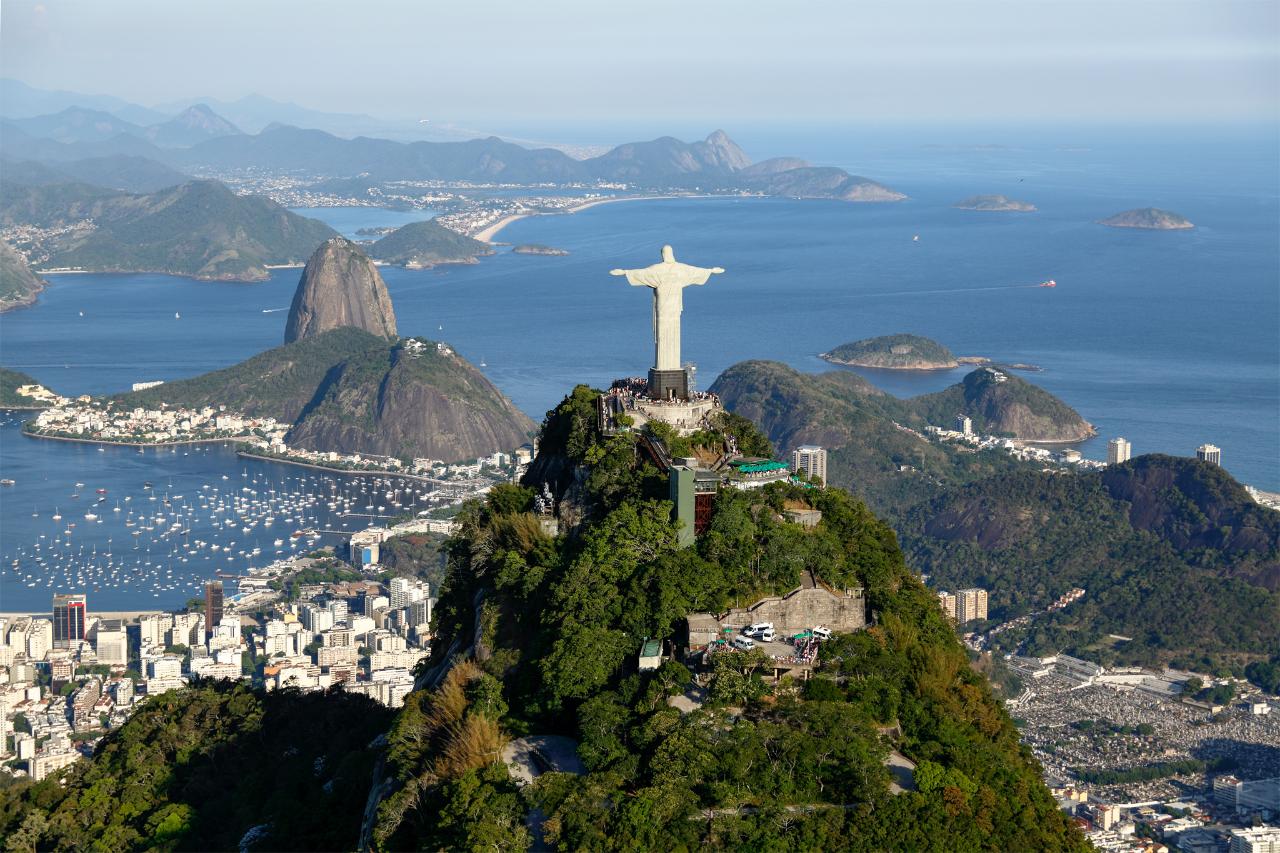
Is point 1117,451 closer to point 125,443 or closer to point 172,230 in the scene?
point 125,443

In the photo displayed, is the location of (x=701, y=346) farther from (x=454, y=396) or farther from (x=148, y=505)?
(x=148, y=505)

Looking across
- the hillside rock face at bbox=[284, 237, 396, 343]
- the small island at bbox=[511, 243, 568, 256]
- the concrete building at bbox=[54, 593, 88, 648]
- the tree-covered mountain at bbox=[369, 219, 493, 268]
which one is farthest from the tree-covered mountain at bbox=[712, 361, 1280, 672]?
the tree-covered mountain at bbox=[369, 219, 493, 268]

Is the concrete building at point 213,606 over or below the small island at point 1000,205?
below

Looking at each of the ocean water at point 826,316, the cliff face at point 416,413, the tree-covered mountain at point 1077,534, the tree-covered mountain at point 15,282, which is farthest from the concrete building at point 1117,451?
the tree-covered mountain at point 15,282

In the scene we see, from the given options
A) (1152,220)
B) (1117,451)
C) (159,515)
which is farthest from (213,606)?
(1152,220)

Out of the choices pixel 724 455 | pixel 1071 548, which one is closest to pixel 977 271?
pixel 1071 548

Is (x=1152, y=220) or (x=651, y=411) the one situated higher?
(x=651, y=411)

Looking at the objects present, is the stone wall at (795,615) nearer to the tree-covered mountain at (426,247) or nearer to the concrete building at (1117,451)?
the concrete building at (1117,451)
